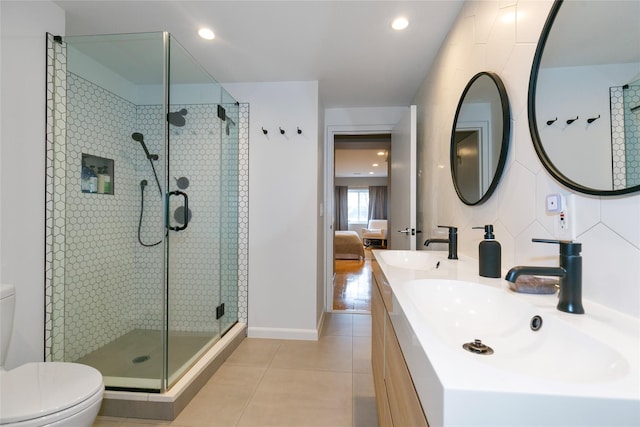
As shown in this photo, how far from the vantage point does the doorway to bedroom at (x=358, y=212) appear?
3.66m

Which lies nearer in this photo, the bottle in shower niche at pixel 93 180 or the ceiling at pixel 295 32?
the ceiling at pixel 295 32

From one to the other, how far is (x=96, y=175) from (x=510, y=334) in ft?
8.19

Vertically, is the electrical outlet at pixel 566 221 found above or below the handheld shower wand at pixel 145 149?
below

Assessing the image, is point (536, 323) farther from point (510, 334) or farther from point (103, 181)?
point (103, 181)

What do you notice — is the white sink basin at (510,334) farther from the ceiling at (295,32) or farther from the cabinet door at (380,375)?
the ceiling at (295,32)

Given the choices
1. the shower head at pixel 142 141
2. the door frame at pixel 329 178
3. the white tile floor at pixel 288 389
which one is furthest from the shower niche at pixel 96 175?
the door frame at pixel 329 178

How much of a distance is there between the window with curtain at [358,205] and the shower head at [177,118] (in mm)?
7965

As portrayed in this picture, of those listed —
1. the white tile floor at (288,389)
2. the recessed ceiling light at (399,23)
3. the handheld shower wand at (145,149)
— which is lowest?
the white tile floor at (288,389)

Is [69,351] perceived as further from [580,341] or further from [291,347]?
[580,341]

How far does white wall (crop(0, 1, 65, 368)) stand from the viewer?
4.42 feet

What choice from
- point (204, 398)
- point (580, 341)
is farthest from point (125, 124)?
point (580, 341)

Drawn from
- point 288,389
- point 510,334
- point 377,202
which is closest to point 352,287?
point 288,389

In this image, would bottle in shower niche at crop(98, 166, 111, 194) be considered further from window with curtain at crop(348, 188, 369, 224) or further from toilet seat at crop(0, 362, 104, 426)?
window with curtain at crop(348, 188, 369, 224)

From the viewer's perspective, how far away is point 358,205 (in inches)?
382
